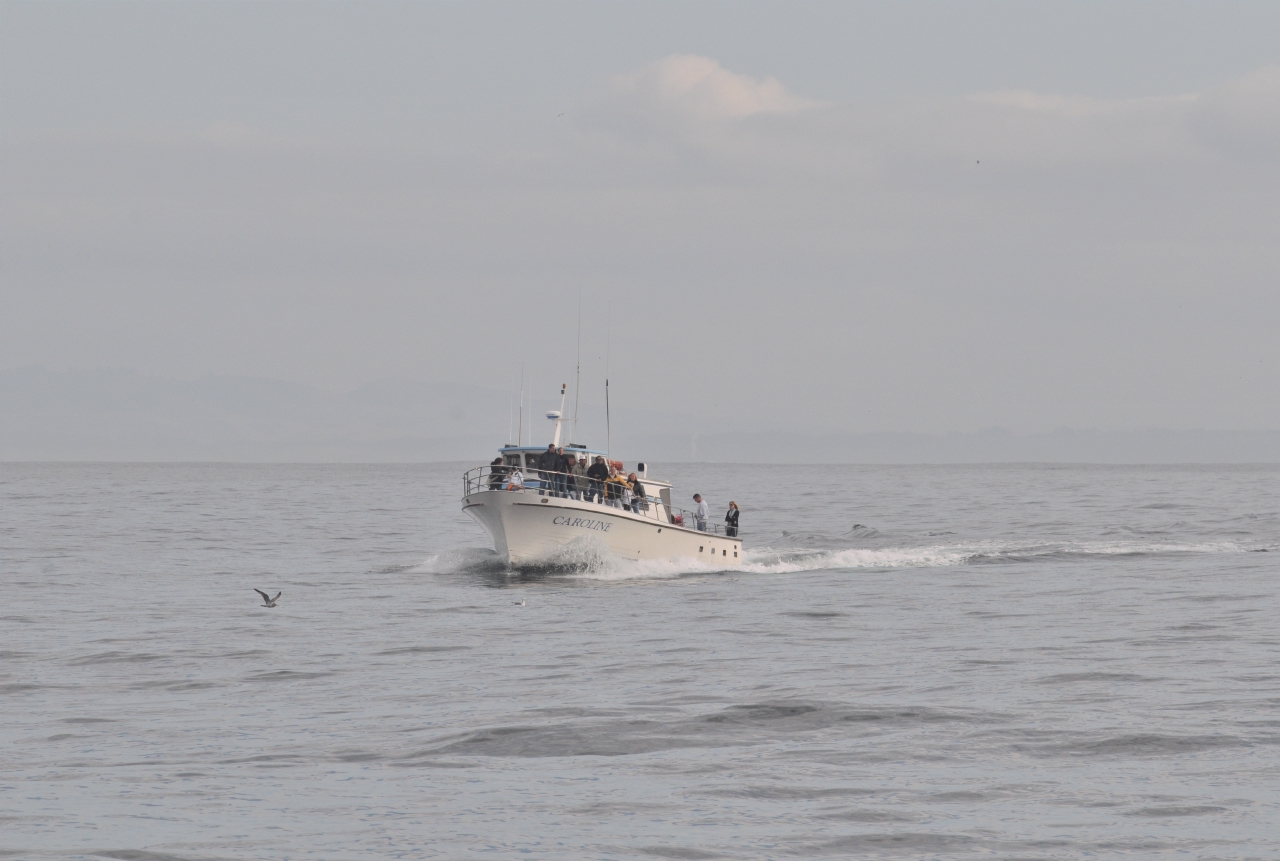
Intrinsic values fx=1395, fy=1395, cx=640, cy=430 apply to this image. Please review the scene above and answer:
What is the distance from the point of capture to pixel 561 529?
3847cm

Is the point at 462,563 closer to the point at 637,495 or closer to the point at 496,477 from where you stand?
the point at 496,477

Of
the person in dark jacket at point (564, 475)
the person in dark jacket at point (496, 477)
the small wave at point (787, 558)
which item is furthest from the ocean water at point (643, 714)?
the person in dark jacket at point (496, 477)

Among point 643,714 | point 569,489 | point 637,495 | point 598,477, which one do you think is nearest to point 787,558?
point 637,495

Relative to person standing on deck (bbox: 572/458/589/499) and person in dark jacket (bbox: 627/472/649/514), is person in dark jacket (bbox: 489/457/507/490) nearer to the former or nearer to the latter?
person standing on deck (bbox: 572/458/589/499)

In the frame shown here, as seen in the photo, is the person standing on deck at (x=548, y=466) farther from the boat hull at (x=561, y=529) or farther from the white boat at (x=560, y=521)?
the boat hull at (x=561, y=529)

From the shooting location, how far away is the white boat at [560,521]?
3831 centimetres

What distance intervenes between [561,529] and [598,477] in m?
2.06

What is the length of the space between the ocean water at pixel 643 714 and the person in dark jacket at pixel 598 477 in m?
1.89

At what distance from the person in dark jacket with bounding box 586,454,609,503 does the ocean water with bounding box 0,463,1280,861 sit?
6.21ft

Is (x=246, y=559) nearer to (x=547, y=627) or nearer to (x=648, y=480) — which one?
(x=648, y=480)

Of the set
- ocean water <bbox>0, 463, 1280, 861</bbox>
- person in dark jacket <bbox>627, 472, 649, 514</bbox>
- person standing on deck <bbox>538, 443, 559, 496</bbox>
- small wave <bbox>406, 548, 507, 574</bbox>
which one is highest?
person standing on deck <bbox>538, 443, 559, 496</bbox>

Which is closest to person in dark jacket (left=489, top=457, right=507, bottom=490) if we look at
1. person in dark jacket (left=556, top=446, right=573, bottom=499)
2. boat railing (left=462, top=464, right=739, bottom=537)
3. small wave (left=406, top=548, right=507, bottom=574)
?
boat railing (left=462, top=464, right=739, bottom=537)

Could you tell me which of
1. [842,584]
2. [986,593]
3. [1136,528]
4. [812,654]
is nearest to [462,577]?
[842,584]

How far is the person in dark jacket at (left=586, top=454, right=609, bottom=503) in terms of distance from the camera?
39.3 m
